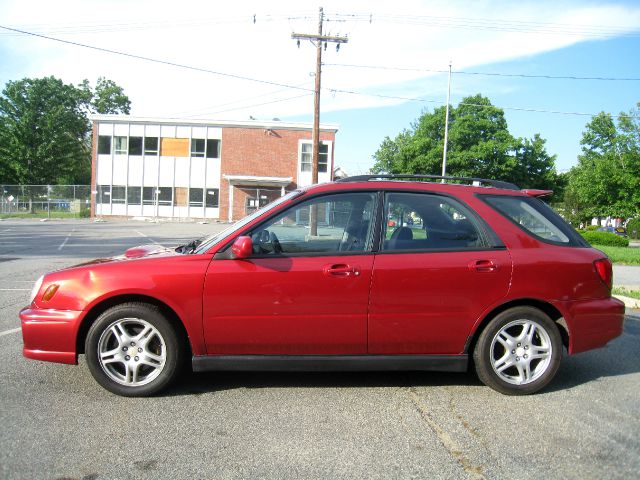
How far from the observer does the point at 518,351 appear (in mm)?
4152

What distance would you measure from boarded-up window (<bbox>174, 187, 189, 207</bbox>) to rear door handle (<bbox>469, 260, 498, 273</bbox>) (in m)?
37.2

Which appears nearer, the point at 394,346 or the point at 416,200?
the point at 394,346

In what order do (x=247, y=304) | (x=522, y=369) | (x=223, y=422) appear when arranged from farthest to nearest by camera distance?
(x=522, y=369), (x=247, y=304), (x=223, y=422)

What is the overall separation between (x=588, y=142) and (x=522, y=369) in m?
64.8

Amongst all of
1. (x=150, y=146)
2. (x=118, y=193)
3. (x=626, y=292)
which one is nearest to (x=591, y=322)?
(x=626, y=292)

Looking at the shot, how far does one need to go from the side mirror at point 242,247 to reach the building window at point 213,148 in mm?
36354

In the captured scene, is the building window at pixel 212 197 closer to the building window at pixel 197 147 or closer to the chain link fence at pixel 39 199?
the building window at pixel 197 147

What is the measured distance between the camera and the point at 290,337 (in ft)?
12.8

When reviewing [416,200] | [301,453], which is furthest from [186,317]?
[416,200]

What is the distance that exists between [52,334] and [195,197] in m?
36.5

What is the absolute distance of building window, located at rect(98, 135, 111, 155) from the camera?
129 ft

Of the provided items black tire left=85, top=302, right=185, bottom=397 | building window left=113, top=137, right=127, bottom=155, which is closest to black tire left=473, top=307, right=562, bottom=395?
black tire left=85, top=302, right=185, bottom=397

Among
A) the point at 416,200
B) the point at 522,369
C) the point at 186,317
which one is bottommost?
the point at 522,369

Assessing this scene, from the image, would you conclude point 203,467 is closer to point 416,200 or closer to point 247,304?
point 247,304
